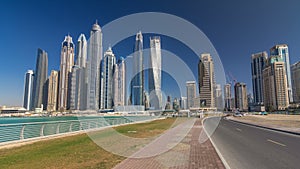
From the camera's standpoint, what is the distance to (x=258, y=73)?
172125 millimetres

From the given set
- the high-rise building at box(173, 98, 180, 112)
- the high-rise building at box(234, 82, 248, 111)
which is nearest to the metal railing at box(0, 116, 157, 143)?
the high-rise building at box(173, 98, 180, 112)

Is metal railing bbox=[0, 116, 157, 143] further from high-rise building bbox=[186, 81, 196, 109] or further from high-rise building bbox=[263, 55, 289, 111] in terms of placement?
high-rise building bbox=[263, 55, 289, 111]

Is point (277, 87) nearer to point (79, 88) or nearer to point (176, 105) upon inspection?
point (176, 105)

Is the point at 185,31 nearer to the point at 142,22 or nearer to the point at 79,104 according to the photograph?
the point at 142,22

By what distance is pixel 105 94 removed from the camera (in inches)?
6201

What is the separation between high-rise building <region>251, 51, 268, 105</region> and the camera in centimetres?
16738

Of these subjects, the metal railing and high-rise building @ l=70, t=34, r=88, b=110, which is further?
high-rise building @ l=70, t=34, r=88, b=110

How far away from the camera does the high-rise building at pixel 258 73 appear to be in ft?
549

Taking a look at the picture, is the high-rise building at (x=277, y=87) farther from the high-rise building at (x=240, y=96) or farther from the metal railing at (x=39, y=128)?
the metal railing at (x=39, y=128)

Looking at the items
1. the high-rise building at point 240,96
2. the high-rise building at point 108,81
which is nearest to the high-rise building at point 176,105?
the high-rise building at point 108,81

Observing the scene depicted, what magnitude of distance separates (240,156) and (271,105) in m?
149

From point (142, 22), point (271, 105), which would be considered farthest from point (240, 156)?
point (271, 105)

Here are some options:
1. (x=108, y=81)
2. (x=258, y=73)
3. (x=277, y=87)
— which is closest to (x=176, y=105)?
(x=108, y=81)

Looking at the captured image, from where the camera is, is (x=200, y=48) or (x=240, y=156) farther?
(x=200, y=48)
